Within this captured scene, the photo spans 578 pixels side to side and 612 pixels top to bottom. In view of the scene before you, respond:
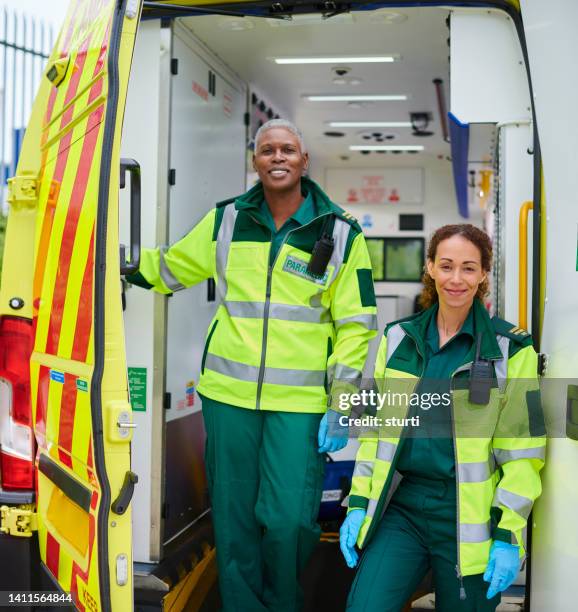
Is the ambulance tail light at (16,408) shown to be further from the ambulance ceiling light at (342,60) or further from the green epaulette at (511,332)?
the ambulance ceiling light at (342,60)

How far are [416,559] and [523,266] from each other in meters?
1.08

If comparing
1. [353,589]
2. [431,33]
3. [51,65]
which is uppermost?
[431,33]

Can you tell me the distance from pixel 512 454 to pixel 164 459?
1629 millimetres

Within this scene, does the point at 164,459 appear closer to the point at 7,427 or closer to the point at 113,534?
the point at 7,427

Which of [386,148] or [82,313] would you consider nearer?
[82,313]

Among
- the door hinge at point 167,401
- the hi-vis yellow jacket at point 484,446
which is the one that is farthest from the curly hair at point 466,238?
the door hinge at point 167,401

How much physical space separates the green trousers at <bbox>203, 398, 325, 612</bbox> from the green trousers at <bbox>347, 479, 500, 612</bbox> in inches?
19.6

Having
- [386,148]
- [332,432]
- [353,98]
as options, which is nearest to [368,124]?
[353,98]

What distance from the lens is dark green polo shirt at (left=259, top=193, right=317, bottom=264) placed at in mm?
2898

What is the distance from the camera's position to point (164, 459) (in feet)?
10.8

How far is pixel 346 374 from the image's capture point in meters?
2.77

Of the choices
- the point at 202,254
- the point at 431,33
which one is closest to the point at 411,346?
the point at 202,254

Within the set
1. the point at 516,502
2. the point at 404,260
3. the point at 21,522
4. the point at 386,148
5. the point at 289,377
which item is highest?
the point at 386,148

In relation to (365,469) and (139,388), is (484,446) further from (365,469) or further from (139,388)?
(139,388)
